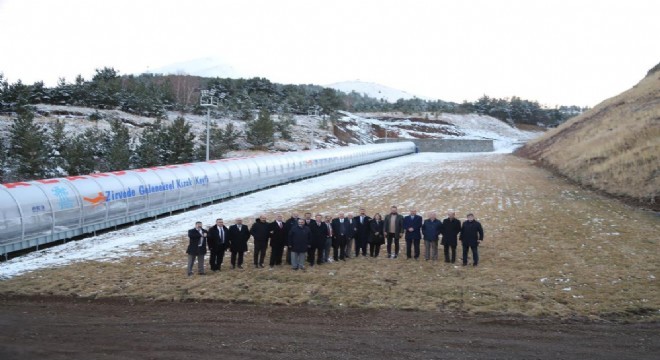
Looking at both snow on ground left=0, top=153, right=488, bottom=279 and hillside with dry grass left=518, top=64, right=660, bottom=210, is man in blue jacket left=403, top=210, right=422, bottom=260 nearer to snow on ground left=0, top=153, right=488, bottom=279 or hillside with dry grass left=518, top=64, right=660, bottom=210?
snow on ground left=0, top=153, right=488, bottom=279

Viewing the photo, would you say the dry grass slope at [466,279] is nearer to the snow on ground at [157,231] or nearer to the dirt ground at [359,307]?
the dirt ground at [359,307]

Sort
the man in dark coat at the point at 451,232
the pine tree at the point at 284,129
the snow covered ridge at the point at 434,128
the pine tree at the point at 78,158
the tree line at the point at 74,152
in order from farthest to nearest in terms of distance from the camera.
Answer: the snow covered ridge at the point at 434,128
the pine tree at the point at 284,129
the pine tree at the point at 78,158
the tree line at the point at 74,152
the man in dark coat at the point at 451,232

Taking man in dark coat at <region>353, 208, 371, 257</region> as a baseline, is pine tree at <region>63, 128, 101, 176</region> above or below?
above

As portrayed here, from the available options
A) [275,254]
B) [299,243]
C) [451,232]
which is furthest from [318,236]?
[451,232]

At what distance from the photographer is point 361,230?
1961 cm

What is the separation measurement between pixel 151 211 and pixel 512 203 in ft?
71.2

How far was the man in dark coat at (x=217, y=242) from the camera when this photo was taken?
17170 mm

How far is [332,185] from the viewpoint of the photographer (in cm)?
4472

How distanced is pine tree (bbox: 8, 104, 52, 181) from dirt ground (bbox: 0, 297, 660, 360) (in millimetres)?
28006

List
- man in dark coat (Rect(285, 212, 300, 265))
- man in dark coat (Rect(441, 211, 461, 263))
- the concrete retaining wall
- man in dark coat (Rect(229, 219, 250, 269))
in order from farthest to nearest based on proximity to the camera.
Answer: the concrete retaining wall, man in dark coat (Rect(441, 211, 461, 263)), man in dark coat (Rect(285, 212, 300, 265)), man in dark coat (Rect(229, 219, 250, 269))

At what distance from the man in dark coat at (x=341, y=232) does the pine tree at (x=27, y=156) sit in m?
29.5

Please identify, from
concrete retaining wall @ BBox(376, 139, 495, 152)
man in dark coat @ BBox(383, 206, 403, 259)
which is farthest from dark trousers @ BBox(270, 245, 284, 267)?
concrete retaining wall @ BBox(376, 139, 495, 152)

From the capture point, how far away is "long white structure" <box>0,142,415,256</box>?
19934 mm

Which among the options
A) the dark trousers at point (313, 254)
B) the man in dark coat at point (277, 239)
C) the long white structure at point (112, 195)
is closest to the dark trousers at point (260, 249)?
the man in dark coat at point (277, 239)
